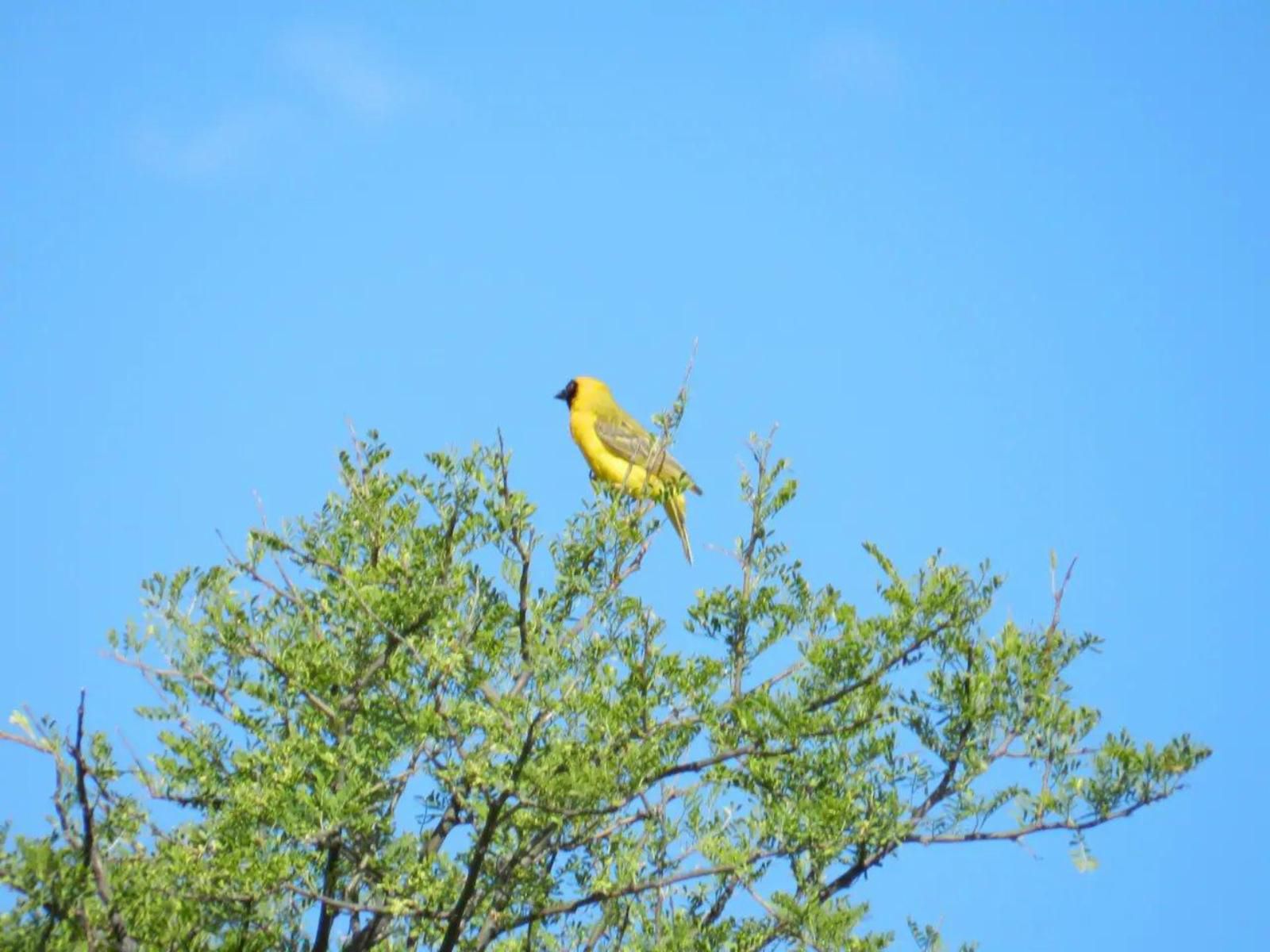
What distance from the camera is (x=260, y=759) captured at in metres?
5.16

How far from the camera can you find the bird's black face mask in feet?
35.7

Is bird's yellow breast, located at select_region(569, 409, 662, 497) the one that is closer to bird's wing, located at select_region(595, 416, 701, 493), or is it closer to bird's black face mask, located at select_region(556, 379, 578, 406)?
bird's wing, located at select_region(595, 416, 701, 493)

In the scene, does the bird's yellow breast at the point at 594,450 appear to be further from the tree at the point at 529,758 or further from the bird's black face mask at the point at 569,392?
the tree at the point at 529,758

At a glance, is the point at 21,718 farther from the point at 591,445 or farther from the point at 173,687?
the point at 591,445

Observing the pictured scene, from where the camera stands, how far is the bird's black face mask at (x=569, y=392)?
1089 cm

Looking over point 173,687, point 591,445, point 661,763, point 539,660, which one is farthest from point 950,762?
point 591,445

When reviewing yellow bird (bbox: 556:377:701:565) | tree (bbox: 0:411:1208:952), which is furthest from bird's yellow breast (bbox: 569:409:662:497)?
tree (bbox: 0:411:1208:952)

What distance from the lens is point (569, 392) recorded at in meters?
11.0

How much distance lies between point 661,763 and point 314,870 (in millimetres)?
1108

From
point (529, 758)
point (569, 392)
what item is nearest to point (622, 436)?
point (569, 392)

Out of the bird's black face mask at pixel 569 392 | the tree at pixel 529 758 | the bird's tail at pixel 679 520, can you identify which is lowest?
the tree at pixel 529 758

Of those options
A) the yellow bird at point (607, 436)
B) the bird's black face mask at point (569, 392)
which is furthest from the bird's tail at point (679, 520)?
the bird's black face mask at point (569, 392)

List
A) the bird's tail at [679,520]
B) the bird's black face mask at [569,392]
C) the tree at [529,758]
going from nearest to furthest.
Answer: the tree at [529,758] → the bird's tail at [679,520] → the bird's black face mask at [569,392]

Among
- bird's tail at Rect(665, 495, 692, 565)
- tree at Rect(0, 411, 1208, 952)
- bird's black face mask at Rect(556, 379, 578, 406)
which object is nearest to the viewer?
tree at Rect(0, 411, 1208, 952)
